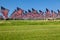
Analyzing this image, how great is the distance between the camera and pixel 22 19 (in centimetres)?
3594

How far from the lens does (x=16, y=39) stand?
427 inches

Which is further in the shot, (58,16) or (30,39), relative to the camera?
(58,16)

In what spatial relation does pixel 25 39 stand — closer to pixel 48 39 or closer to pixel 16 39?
pixel 16 39

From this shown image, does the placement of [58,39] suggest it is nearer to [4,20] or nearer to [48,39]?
[48,39]

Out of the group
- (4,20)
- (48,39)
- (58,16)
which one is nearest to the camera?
(48,39)

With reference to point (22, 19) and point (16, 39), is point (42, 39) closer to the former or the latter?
point (16, 39)

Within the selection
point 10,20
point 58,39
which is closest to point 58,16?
point 10,20

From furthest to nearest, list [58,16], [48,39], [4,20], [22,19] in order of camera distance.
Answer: [58,16], [22,19], [4,20], [48,39]

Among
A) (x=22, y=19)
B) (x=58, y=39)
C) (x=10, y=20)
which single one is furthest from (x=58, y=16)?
(x=58, y=39)

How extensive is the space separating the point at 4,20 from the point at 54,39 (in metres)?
22.7

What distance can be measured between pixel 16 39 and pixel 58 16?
111ft

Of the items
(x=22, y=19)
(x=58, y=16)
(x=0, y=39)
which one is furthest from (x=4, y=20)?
(x=0, y=39)

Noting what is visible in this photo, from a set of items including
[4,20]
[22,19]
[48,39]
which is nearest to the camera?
[48,39]

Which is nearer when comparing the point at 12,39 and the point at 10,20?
the point at 12,39
